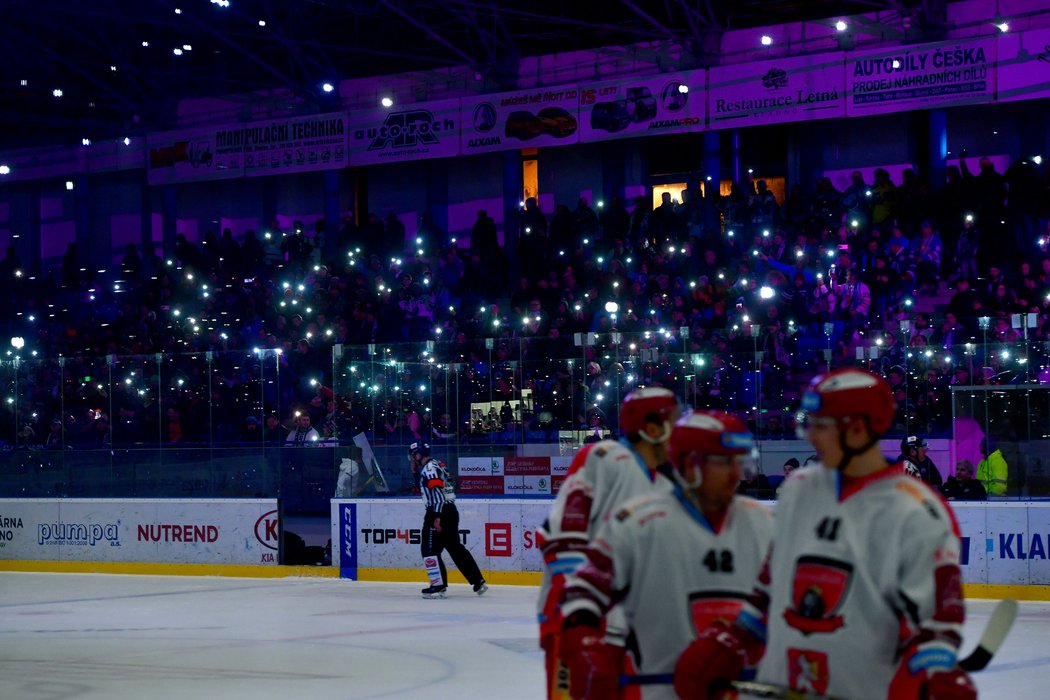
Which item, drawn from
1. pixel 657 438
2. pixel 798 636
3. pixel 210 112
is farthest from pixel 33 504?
pixel 798 636

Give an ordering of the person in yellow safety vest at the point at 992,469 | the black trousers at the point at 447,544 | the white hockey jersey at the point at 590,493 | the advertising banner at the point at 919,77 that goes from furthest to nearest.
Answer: the advertising banner at the point at 919,77
the black trousers at the point at 447,544
the person in yellow safety vest at the point at 992,469
the white hockey jersey at the point at 590,493

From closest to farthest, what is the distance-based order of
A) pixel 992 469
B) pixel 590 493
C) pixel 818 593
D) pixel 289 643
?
pixel 818 593 < pixel 590 493 < pixel 289 643 < pixel 992 469

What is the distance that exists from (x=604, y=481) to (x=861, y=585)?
6.79 feet

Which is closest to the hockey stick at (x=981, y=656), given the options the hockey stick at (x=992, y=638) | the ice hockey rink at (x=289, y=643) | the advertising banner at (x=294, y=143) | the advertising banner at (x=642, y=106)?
the hockey stick at (x=992, y=638)

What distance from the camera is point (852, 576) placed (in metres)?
3.82

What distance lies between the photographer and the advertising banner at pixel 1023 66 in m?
21.6

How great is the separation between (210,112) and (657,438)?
89.5 ft

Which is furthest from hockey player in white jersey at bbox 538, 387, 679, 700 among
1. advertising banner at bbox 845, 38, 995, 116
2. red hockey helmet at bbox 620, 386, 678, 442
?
advertising banner at bbox 845, 38, 995, 116

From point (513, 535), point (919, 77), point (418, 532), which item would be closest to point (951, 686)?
point (513, 535)

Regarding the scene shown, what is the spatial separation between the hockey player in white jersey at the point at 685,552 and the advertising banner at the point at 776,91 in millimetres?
19675

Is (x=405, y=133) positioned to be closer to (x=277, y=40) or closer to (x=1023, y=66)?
(x=277, y=40)

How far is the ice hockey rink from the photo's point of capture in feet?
31.8

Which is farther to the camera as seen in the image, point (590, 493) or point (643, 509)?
point (590, 493)

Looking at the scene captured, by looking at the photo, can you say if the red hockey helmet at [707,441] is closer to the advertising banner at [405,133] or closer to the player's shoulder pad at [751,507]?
the player's shoulder pad at [751,507]
